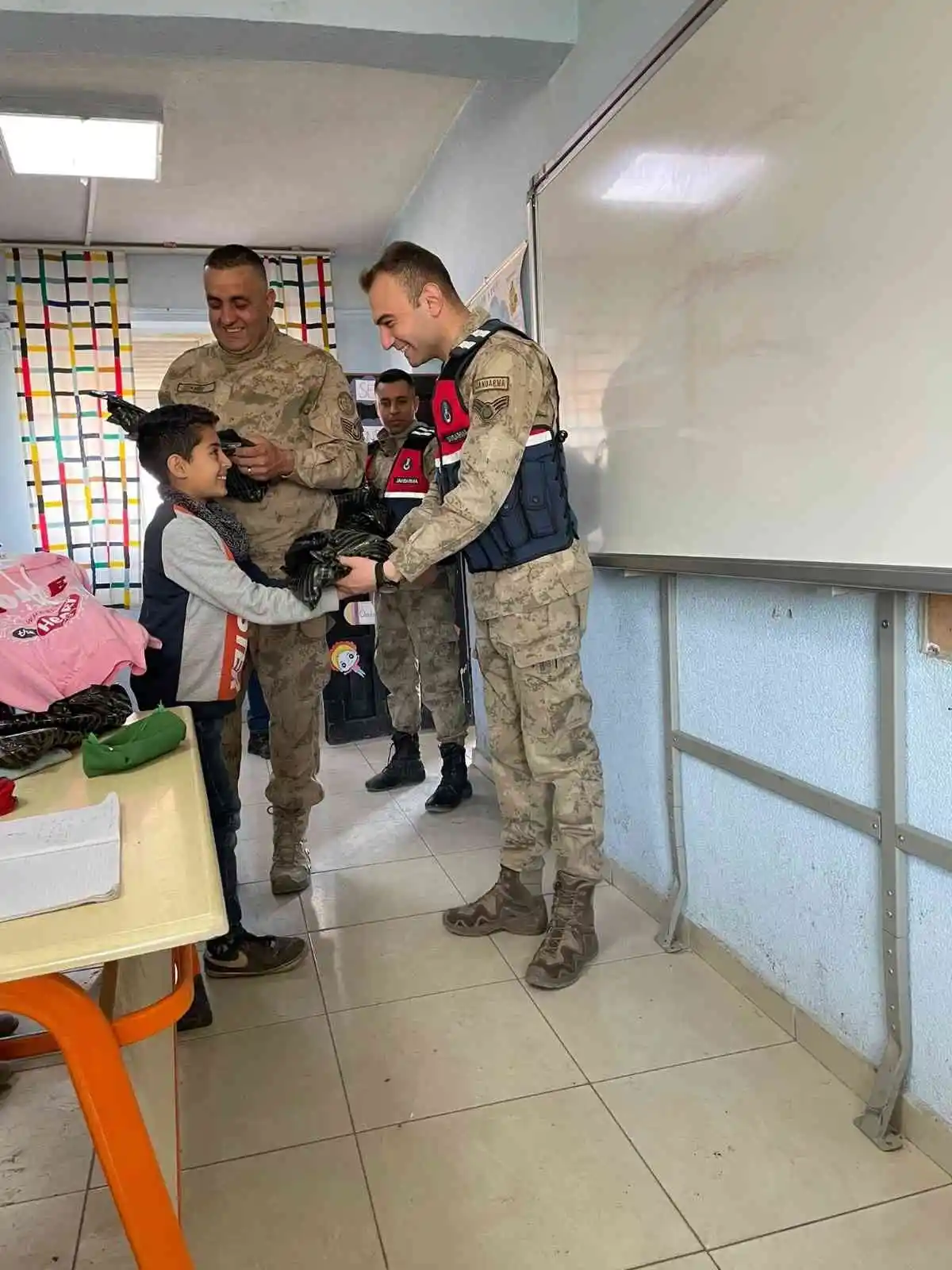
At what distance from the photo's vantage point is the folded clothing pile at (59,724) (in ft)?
4.25

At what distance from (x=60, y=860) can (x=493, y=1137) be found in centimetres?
92

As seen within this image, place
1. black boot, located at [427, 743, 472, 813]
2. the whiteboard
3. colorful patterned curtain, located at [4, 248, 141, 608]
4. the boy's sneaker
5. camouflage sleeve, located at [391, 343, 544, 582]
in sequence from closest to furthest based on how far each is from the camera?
the whiteboard, camouflage sleeve, located at [391, 343, 544, 582], the boy's sneaker, black boot, located at [427, 743, 472, 813], colorful patterned curtain, located at [4, 248, 141, 608]

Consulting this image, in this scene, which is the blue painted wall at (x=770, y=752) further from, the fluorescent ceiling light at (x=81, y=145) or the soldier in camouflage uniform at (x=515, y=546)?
the fluorescent ceiling light at (x=81, y=145)

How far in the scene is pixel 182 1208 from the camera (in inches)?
52.6

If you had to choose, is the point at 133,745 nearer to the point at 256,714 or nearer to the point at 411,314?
the point at 411,314

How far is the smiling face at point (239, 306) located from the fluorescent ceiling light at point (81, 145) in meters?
1.47

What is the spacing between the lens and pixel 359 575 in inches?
72.4

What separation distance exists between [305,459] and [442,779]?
55.7 inches

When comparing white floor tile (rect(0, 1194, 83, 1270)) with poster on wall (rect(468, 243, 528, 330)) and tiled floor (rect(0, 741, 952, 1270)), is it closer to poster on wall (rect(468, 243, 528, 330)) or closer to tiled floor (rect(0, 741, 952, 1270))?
tiled floor (rect(0, 741, 952, 1270))

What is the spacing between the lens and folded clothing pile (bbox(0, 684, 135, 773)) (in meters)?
1.30

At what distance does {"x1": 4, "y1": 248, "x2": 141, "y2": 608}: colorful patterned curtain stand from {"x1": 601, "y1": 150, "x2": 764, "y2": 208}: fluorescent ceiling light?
3.50 metres

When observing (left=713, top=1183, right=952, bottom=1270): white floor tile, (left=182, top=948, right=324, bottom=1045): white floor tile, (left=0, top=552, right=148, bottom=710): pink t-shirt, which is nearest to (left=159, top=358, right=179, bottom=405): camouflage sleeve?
(left=0, top=552, right=148, bottom=710): pink t-shirt

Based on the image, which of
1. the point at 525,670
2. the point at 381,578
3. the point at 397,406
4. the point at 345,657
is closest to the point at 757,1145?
the point at 525,670

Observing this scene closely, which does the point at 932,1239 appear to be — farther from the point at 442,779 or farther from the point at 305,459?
the point at 442,779
